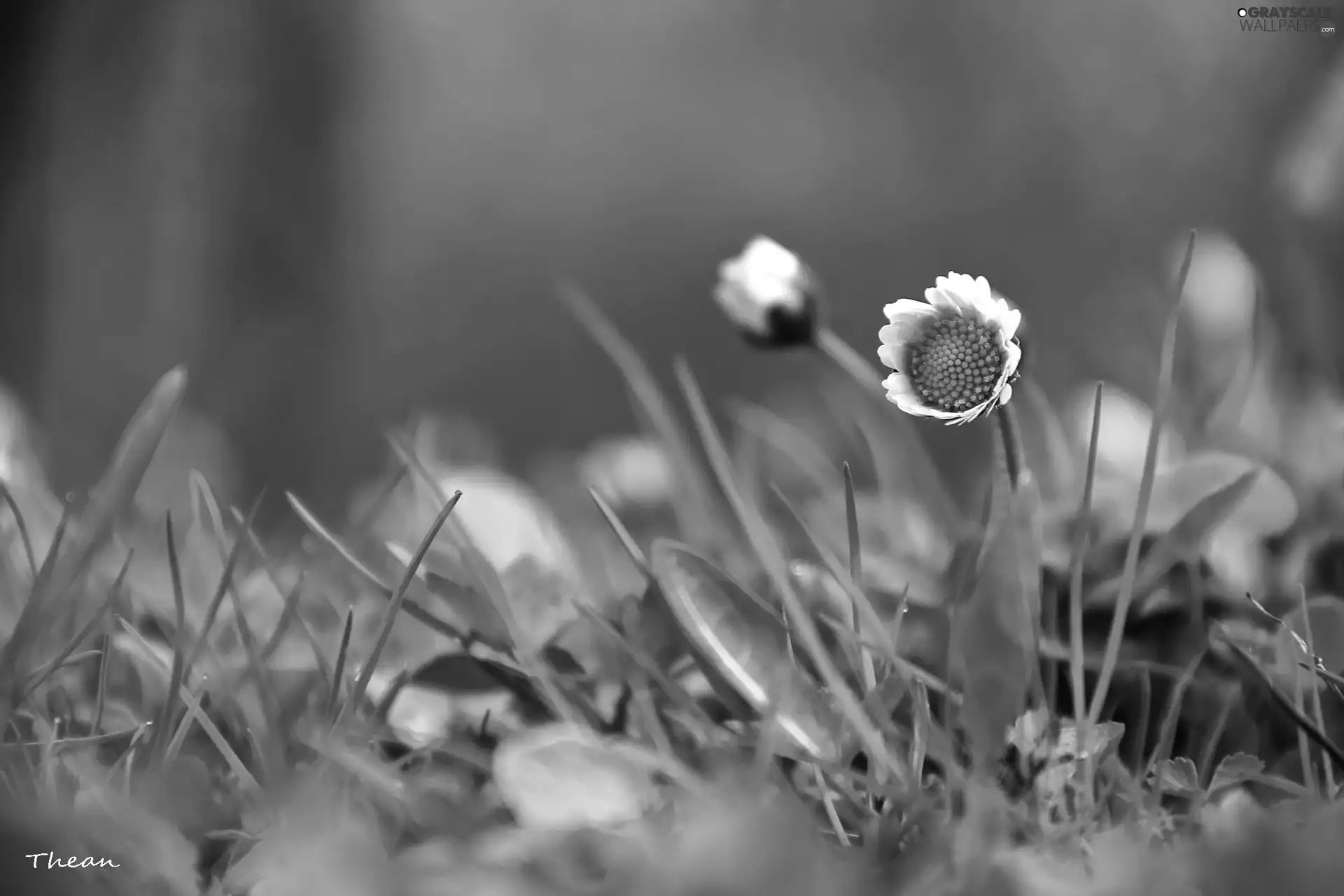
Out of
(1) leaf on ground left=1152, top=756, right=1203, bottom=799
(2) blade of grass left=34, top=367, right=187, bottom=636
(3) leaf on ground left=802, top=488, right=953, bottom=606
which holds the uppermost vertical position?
(2) blade of grass left=34, top=367, right=187, bottom=636

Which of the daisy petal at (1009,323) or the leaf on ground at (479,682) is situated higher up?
the daisy petal at (1009,323)

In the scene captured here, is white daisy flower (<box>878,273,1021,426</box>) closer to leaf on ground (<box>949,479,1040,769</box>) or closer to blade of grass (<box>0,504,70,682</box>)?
leaf on ground (<box>949,479,1040,769</box>)

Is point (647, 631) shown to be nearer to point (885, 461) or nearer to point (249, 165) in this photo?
point (885, 461)

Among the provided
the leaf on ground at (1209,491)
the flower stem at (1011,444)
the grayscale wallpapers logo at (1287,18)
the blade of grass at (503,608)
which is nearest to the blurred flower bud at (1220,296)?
the grayscale wallpapers logo at (1287,18)

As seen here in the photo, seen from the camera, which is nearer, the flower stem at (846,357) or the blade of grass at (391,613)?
the blade of grass at (391,613)

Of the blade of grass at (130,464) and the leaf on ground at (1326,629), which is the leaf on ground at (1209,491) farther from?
the blade of grass at (130,464)

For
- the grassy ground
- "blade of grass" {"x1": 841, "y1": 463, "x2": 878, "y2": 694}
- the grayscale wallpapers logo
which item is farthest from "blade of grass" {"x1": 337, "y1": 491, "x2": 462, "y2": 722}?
the grayscale wallpapers logo
